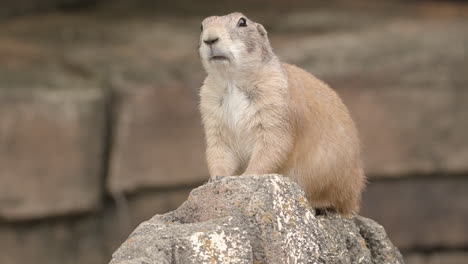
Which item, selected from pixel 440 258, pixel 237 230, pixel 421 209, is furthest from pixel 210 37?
pixel 440 258

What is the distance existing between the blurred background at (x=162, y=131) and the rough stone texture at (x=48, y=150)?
1 centimetres

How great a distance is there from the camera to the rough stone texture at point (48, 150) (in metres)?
12.4

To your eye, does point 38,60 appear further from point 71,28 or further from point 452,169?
point 452,169

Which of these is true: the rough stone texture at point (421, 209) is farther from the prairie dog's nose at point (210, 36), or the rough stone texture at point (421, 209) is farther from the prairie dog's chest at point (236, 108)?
the prairie dog's nose at point (210, 36)

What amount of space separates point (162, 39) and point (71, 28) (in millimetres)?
1273

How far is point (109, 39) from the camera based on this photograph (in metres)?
13.7

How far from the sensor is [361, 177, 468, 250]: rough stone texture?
13.2 m

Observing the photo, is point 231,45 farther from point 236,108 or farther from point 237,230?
point 237,230

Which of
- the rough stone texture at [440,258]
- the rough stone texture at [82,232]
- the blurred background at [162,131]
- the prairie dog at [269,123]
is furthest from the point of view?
the rough stone texture at [440,258]

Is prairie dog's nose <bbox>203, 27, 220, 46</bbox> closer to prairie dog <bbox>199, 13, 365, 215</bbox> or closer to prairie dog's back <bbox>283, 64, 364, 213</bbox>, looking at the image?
prairie dog <bbox>199, 13, 365, 215</bbox>

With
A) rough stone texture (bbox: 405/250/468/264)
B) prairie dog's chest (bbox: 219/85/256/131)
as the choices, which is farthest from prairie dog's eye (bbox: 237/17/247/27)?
rough stone texture (bbox: 405/250/468/264)

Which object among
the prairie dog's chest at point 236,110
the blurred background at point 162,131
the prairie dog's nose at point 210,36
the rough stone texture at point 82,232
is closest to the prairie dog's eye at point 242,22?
the prairie dog's nose at point 210,36

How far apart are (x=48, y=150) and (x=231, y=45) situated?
6.37m

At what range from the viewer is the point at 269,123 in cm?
652
